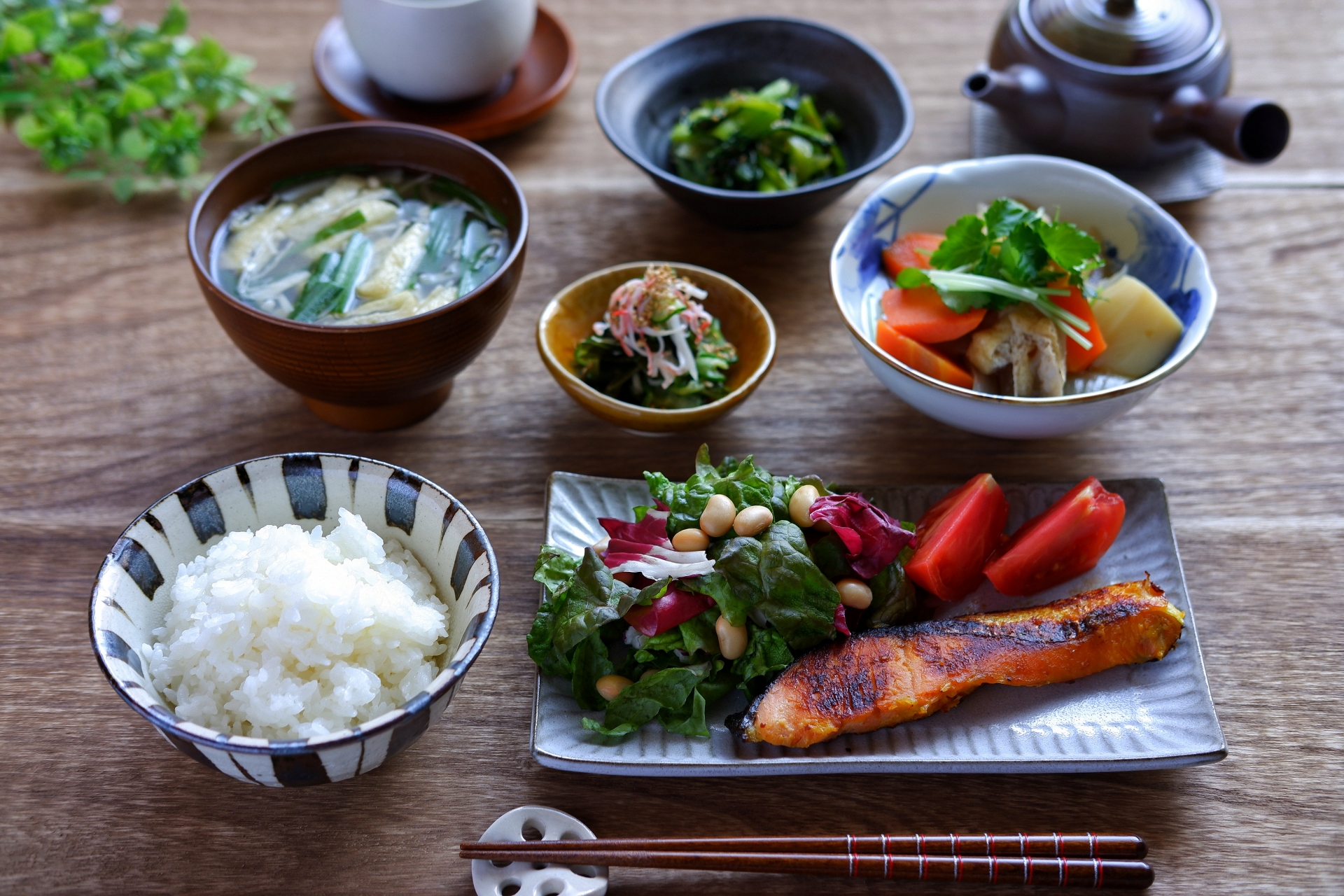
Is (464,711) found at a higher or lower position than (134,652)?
lower

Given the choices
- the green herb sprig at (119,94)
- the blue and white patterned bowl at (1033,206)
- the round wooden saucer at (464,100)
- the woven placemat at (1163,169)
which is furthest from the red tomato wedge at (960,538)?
the green herb sprig at (119,94)

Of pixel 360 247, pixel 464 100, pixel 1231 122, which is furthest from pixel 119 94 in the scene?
pixel 1231 122

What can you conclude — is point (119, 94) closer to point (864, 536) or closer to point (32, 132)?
point (32, 132)

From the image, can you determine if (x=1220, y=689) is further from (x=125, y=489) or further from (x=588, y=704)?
(x=125, y=489)

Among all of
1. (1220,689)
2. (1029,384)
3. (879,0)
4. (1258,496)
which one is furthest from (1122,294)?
(879,0)

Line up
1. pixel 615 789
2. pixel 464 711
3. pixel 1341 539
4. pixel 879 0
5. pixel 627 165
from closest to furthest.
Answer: pixel 615 789 → pixel 464 711 → pixel 1341 539 → pixel 627 165 → pixel 879 0

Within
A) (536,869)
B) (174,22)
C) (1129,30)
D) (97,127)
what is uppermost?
(1129,30)

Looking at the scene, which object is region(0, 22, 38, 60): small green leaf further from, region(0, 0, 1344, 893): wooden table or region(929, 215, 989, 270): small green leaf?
region(929, 215, 989, 270): small green leaf
